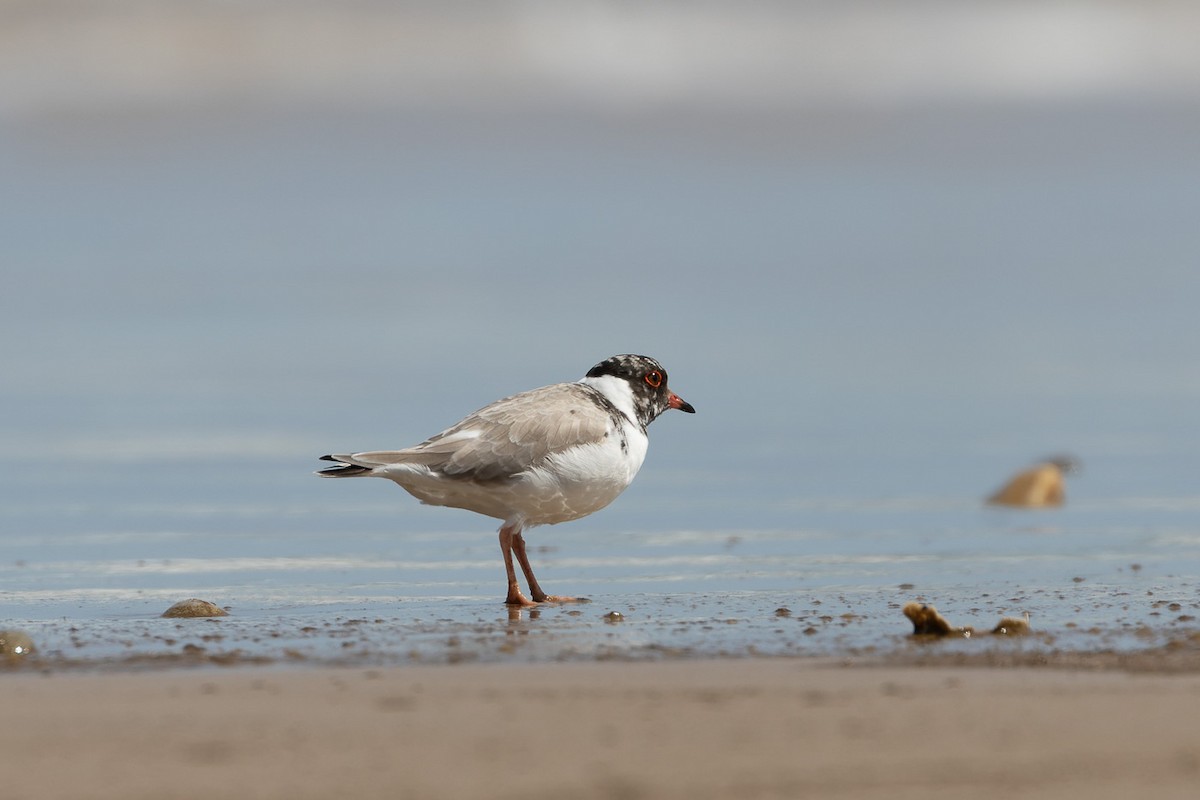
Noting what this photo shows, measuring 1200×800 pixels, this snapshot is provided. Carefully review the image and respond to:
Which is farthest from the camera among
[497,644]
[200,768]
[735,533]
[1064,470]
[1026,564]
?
[1064,470]

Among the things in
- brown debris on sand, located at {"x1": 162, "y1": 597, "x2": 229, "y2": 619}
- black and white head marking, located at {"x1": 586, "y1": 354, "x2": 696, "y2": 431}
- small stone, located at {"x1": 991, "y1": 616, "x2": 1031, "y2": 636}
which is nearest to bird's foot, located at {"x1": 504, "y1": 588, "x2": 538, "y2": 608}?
brown debris on sand, located at {"x1": 162, "y1": 597, "x2": 229, "y2": 619}

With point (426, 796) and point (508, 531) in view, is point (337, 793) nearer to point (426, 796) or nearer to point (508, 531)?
point (426, 796)

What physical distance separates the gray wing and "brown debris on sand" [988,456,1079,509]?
3854 mm

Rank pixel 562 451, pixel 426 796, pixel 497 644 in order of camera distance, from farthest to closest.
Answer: pixel 562 451, pixel 497 644, pixel 426 796

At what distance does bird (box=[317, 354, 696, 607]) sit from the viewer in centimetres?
812

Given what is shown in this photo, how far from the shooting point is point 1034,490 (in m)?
11.2

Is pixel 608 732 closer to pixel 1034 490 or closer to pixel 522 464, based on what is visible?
pixel 522 464

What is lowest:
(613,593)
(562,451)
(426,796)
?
(426,796)

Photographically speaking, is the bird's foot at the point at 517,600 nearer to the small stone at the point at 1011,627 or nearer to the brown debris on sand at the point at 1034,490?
the small stone at the point at 1011,627

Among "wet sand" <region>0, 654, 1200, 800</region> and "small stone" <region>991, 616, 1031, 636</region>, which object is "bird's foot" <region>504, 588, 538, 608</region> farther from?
"small stone" <region>991, 616, 1031, 636</region>

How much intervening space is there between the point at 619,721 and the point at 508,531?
11.9ft

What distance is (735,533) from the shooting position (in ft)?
32.6

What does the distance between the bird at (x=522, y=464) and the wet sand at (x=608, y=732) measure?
250 centimetres

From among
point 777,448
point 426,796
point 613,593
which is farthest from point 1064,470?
point 426,796
